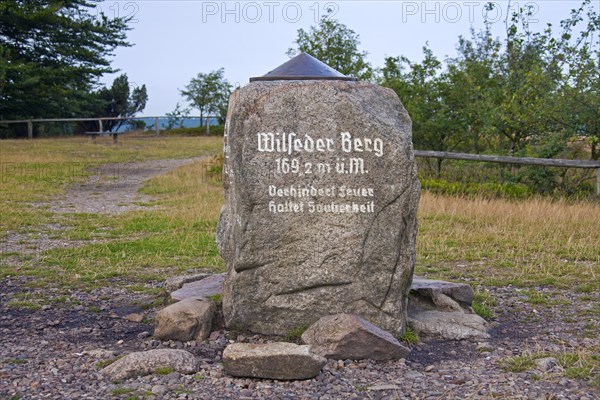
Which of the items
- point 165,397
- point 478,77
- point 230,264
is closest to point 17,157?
point 478,77

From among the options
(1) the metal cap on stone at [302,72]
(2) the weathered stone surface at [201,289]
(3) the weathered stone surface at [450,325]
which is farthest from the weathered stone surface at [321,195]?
(2) the weathered stone surface at [201,289]

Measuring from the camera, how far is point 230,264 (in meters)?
6.48

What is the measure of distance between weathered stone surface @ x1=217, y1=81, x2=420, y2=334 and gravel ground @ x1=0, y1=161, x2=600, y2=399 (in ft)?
1.95

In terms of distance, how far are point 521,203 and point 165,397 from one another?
9.66 m

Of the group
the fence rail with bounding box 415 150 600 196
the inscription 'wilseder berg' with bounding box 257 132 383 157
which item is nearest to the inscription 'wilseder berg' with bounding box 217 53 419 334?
the inscription 'wilseder berg' with bounding box 257 132 383 157

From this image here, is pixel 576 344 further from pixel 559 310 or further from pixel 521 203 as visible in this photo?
pixel 521 203

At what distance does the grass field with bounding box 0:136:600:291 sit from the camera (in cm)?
868

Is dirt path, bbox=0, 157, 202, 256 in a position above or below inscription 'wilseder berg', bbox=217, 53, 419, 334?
below

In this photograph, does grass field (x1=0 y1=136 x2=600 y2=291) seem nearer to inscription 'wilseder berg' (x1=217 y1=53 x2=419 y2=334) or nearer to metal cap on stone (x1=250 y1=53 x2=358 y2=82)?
inscription 'wilseder berg' (x1=217 y1=53 x2=419 y2=334)

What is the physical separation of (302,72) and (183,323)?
7.56ft

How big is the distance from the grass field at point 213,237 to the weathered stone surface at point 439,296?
1353mm

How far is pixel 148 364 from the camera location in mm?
5234

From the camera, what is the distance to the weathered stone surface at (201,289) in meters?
6.88

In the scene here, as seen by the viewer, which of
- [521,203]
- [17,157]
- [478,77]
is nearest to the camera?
[521,203]
